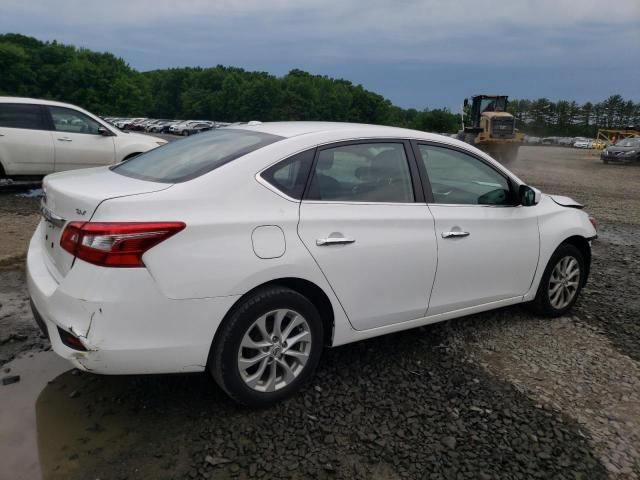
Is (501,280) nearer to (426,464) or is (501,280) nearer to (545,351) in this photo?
(545,351)

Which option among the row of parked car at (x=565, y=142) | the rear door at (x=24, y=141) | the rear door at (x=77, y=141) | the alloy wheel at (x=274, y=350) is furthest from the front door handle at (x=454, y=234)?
the row of parked car at (x=565, y=142)

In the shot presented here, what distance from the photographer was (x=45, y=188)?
10.8ft

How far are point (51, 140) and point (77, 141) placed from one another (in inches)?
16.0

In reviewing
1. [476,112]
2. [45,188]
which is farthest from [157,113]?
[45,188]

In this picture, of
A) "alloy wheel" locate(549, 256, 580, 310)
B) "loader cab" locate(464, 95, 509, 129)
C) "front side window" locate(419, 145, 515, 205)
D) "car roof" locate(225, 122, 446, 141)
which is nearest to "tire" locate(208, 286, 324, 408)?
"car roof" locate(225, 122, 446, 141)

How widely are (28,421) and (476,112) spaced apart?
25.9 m

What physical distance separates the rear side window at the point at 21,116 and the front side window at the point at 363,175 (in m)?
7.69

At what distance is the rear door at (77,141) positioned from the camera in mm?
9328

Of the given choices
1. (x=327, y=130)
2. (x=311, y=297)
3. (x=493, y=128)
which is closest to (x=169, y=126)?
(x=493, y=128)

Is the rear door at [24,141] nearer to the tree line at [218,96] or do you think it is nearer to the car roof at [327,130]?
the car roof at [327,130]

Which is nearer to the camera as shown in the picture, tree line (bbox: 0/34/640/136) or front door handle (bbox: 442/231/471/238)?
front door handle (bbox: 442/231/471/238)

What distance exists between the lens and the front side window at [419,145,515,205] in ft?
12.4

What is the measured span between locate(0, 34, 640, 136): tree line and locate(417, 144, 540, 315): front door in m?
66.2

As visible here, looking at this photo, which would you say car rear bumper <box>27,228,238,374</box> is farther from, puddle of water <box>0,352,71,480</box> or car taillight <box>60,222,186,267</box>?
puddle of water <box>0,352,71,480</box>
